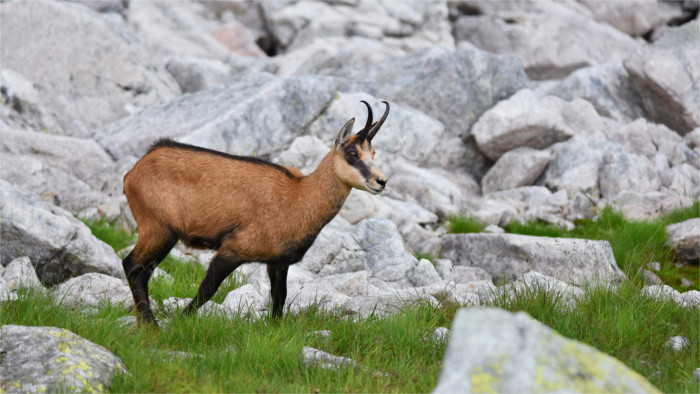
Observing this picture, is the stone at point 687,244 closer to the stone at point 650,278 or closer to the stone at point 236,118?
the stone at point 650,278

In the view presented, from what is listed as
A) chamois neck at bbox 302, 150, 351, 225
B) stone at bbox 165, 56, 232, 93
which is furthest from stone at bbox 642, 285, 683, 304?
stone at bbox 165, 56, 232, 93

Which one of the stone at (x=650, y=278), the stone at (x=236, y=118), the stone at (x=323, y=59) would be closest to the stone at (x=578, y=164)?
the stone at (x=650, y=278)

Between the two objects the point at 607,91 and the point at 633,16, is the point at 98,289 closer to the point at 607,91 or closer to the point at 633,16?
the point at 607,91

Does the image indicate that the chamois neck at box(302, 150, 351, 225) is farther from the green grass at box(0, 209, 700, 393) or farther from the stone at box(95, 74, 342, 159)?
the stone at box(95, 74, 342, 159)

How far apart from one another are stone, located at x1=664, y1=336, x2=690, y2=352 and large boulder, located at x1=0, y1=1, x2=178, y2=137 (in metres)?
10.7

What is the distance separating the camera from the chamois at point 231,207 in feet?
19.1

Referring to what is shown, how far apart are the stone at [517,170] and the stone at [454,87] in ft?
2.39

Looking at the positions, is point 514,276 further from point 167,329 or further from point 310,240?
point 167,329

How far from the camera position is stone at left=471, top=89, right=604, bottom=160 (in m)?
13.1

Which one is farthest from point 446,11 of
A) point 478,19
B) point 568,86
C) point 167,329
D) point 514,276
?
point 167,329

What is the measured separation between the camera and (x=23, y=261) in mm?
6465

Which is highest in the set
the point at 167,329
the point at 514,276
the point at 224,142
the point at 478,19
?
the point at 167,329

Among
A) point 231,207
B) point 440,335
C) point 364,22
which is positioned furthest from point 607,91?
point 231,207

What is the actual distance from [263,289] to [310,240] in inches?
59.3
